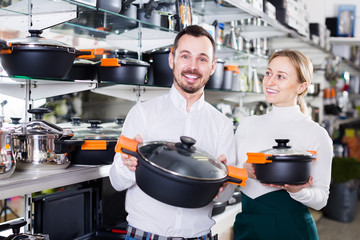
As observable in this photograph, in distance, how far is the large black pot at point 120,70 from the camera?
184 cm

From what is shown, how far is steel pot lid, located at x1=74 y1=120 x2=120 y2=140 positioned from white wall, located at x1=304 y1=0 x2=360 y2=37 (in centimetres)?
392

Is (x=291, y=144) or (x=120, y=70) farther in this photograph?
(x=120, y=70)

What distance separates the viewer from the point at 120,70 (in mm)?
1846

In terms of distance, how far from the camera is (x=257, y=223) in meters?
1.71

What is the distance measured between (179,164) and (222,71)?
1446mm

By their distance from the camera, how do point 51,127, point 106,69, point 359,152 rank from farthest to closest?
point 359,152 < point 106,69 < point 51,127

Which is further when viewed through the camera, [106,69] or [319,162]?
[106,69]

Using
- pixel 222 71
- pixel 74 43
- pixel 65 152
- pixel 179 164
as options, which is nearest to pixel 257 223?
pixel 179 164

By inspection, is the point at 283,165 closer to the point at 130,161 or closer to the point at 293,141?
the point at 293,141

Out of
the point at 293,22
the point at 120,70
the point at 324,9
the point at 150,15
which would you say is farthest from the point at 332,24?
the point at 120,70

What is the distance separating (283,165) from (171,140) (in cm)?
42

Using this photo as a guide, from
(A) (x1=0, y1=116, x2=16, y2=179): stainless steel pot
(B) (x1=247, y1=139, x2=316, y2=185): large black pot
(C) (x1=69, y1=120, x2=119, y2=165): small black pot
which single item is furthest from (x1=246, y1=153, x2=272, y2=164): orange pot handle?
(A) (x1=0, y1=116, x2=16, y2=179): stainless steel pot

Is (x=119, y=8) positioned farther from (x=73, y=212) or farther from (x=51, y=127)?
(x=73, y=212)

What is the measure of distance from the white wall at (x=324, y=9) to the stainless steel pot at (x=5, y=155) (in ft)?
14.7
